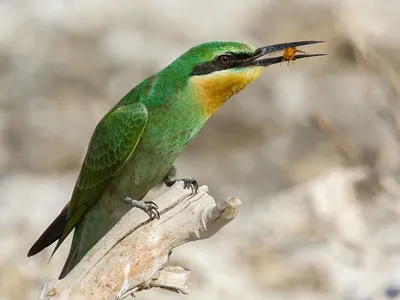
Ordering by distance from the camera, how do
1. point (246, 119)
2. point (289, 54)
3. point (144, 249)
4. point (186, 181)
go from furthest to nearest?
point (246, 119)
point (289, 54)
point (186, 181)
point (144, 249)

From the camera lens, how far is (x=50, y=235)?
2.82 metres

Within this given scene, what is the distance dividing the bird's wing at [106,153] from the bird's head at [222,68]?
0.19 metres

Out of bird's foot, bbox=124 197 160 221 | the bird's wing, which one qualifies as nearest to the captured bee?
the bird's wing

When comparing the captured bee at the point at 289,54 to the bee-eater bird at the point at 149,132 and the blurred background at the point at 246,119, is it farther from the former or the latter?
the blurred background at the point at 246,119

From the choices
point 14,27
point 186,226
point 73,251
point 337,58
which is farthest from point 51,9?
point 186,226

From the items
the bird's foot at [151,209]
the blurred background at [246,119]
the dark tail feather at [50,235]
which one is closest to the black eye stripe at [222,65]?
the bird's foot at [151,209]

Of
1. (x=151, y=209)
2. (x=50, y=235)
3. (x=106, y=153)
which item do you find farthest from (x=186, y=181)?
(x=50, y=235)

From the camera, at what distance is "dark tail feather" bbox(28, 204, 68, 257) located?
2764mm

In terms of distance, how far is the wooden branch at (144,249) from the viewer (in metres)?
2.31

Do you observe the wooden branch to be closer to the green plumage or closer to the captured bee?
the green plumage

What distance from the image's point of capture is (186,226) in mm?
2441

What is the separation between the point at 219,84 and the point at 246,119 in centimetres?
241

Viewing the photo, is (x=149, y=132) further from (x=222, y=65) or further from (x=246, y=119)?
(x=246, y=119)

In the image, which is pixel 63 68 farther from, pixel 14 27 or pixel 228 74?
pixel 228 74
